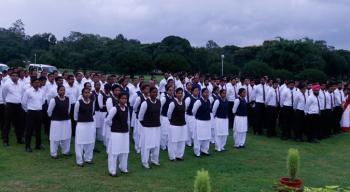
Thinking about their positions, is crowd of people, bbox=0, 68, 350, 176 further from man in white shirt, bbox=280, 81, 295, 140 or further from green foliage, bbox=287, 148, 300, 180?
green foliage, bbox=287, 148, 300, 180

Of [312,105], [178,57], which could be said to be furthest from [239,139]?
[178,57]

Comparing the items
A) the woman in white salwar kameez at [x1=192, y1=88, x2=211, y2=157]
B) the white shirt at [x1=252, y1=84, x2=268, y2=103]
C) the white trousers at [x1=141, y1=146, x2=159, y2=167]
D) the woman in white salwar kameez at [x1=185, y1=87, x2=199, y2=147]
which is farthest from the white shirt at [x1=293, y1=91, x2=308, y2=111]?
the white trousers at [x1=141, y1=146, x2=159, y2=167]

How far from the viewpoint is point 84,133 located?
1042 cm

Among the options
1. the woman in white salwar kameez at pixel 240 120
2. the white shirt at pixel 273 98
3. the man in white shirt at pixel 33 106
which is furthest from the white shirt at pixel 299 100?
the man in white shirt at pixel 33 106

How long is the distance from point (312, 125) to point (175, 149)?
6.18 m

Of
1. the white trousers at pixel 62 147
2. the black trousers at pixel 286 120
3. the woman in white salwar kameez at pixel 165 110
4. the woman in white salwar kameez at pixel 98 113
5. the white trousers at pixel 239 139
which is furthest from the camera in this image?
the black trousers at pixel 286 120

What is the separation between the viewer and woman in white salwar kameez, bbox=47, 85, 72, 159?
10.9m

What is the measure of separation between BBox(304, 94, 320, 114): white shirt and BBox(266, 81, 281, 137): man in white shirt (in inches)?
40.7

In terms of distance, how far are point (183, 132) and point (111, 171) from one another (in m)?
2.46

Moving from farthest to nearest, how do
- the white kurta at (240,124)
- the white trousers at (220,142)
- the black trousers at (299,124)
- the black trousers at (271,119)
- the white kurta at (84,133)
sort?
the black trousers at (271,119) < the black trousers at (299,124) < the white kurta at (240,124) < the white trousers at (220,142) < the white kurta at (84,133)

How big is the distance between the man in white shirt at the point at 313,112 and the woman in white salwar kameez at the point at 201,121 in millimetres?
4657

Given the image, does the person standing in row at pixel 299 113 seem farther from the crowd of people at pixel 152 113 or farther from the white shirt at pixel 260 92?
the white shirt at pixel 260 92

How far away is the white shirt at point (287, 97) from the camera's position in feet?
50.7

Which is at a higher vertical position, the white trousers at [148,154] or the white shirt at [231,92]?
the white shirt at [231,92]
